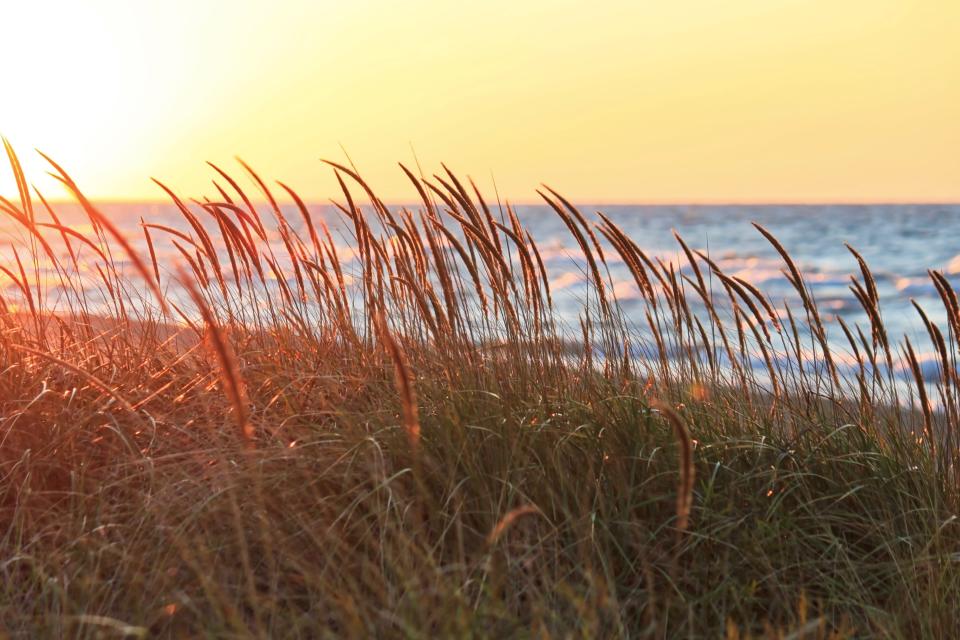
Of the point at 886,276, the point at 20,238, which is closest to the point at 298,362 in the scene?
the point at 20,238

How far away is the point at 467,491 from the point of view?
6.58 feet

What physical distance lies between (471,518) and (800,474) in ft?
2.44

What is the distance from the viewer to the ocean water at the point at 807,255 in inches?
245

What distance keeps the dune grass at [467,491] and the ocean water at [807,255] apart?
31 centimetres

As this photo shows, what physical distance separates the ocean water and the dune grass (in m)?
0.31

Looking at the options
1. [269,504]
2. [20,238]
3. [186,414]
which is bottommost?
[269,504]

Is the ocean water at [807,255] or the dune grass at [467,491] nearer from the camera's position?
the dune grass at [467,491]

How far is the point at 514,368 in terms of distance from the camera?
2549mm

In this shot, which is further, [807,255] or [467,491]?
[807,255]

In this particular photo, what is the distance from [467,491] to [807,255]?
1605cm

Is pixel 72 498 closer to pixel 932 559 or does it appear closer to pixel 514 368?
pixel 514 368

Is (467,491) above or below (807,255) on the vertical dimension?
below

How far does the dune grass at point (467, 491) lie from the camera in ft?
5.72

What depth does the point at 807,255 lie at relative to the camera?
664 inches
